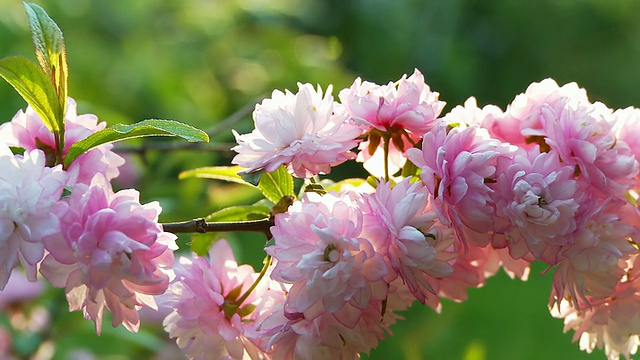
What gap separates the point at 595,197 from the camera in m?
0.37

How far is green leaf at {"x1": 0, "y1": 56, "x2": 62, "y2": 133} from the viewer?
380 mm

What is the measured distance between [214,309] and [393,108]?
13 cm

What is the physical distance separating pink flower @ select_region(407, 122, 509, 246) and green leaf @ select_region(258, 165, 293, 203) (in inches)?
2.8

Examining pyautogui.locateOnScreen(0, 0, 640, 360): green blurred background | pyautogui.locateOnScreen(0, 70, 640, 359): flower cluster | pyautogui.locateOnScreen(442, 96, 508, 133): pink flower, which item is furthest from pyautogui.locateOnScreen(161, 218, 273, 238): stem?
pyautogui.locateOnScreen(0, 0, 640, 360): green blurred background

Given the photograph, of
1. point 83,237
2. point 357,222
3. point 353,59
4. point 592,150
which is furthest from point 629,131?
point 353,59

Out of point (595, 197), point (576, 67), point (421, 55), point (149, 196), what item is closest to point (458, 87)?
point (421, 55)

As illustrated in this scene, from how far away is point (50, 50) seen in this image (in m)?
0.39

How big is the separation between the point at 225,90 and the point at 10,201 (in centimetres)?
170

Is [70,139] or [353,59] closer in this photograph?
[70,139]

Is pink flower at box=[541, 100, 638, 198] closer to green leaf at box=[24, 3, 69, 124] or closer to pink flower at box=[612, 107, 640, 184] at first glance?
pink flower at box=[612, 107, 640, 184]

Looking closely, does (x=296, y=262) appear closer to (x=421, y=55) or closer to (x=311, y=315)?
(x=311, y=315)

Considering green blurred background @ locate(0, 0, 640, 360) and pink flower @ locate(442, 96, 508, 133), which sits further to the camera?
green blurred background @ locate(0, 0, 640, 360)

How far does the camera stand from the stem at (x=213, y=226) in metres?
0.38

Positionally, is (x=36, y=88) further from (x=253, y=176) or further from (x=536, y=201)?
(x=536, y=201)
